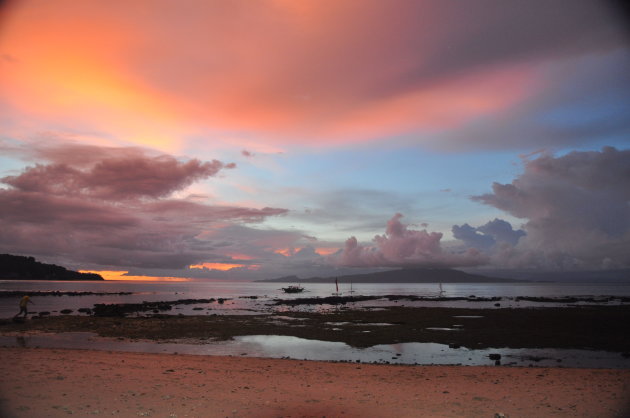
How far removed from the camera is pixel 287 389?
12352mm

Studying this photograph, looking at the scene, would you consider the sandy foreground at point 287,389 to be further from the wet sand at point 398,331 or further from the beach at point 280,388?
the wet sand at point 398,331

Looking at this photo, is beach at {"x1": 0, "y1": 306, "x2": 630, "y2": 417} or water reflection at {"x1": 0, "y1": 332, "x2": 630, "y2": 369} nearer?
beach at {"x1": 0, "y1": 306, "x2": 630, "y2": 417}

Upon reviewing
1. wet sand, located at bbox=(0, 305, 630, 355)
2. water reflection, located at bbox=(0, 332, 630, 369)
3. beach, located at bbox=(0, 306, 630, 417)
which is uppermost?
beach, located at bbox=(0, 306, 630, 417)

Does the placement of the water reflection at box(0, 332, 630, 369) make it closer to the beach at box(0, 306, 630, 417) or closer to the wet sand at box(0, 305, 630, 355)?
the wet sand at box(0, 305, 630, 355)

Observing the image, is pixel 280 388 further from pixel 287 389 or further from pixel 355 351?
pixel 355 351

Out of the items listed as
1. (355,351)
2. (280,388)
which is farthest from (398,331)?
(280,388)

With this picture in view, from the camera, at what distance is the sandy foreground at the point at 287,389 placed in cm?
1005

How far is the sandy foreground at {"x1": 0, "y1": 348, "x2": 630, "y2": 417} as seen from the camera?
33.0 ft

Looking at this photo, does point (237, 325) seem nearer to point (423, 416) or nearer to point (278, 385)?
point (278, 385)

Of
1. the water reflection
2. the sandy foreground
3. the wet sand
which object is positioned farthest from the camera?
the wet sand

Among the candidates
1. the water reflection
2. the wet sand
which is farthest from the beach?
the wet sand

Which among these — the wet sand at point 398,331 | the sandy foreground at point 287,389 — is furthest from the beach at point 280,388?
the wet sand at point 398,331

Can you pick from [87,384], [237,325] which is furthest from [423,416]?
[237,325]

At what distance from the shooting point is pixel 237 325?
36.0 metres
